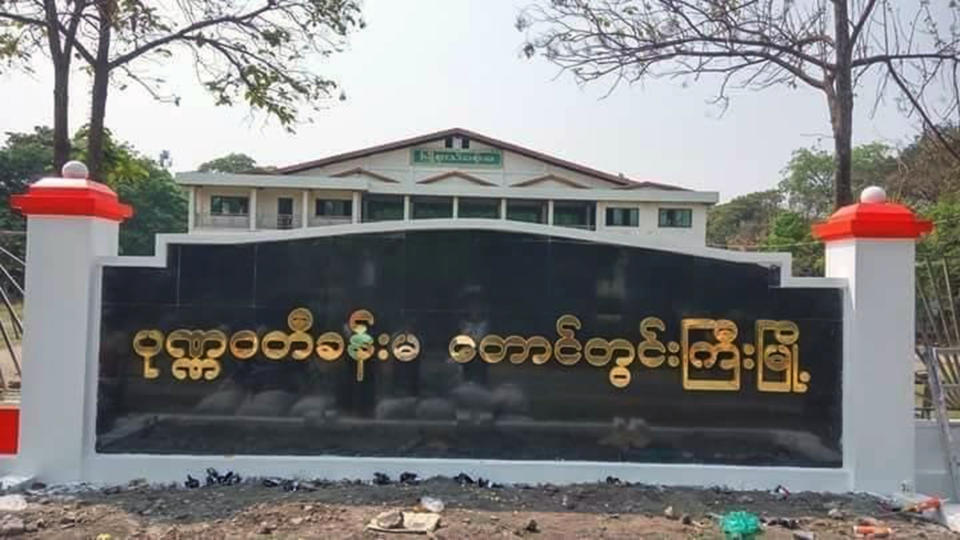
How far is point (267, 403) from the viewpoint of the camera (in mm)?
6434

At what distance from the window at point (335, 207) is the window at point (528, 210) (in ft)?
27.0

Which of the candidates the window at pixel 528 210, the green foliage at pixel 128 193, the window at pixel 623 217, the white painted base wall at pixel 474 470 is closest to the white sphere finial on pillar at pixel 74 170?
the white painted base wall at pixel 474 470

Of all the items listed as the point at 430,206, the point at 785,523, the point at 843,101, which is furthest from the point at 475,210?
the point at 785,523

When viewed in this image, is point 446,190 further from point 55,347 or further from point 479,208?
point 55,347

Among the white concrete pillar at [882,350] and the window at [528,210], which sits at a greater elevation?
the window at [528,210]

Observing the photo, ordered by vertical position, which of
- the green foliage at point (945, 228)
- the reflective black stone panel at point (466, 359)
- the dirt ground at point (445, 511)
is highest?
the green foliage at point (945, 228)

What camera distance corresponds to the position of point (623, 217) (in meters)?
42.2

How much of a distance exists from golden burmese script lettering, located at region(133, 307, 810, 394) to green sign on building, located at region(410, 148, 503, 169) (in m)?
40.3

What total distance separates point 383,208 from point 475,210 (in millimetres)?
4812

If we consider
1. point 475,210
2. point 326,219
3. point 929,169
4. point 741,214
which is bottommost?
point 929,169

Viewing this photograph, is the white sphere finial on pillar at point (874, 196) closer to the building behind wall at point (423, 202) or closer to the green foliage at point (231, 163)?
the building behind wall at point (423, 202)

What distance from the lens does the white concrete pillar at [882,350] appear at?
6.25 metres

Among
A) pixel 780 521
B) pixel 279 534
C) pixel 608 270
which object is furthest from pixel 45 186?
pixel 780 521

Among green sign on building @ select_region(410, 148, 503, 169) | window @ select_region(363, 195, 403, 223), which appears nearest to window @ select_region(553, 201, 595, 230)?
green sign on building @ select_region(410, 148, 503, 169)
